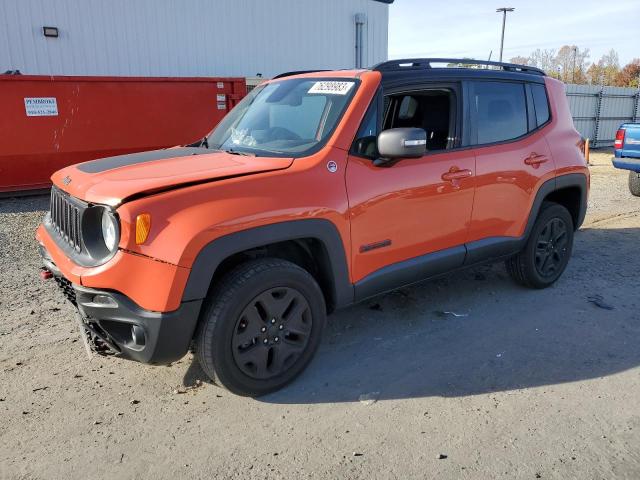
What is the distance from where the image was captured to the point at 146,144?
→ 1035cm

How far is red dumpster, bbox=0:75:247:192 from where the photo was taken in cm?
912

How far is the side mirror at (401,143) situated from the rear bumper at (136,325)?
57.2 inches

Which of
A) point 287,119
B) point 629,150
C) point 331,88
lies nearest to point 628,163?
point 629,150

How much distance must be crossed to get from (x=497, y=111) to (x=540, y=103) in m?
0.68

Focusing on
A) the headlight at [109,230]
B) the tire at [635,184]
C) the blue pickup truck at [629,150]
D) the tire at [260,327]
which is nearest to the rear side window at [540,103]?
the tire at [260,327]

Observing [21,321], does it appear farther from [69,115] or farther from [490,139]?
[69,115]

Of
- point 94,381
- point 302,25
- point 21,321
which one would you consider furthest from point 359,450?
point 302,25

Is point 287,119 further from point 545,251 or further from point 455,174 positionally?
point 545,251

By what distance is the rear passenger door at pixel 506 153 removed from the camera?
4.05 metres

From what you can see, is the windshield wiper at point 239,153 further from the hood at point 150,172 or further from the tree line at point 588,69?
the tree line at point 588,69

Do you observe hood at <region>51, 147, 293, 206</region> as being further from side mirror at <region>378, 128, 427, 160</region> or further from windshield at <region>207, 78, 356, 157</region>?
side mirror at <region>378, 128, 427, 160</region>

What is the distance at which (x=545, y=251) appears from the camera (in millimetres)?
4793

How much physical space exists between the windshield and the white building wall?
38.7ft

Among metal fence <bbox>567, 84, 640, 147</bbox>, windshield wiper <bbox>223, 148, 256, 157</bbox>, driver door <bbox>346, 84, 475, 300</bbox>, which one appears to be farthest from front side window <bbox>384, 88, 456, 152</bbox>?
metal fence <bbox>567, 84, 640, 147</bbox>
